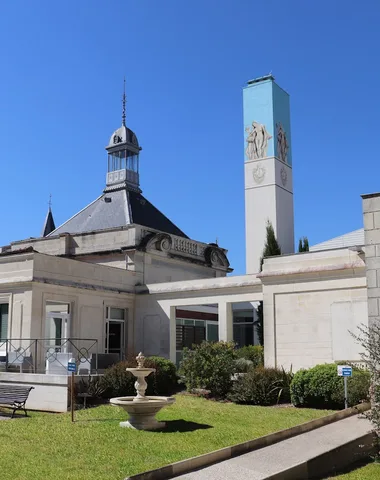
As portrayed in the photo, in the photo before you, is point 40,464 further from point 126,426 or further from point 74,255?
point 74,255

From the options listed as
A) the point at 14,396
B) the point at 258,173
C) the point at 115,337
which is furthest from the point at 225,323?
the point at 258,173

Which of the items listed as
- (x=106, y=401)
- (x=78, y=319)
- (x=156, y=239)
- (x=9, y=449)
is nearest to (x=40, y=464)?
(x=9, y=449)

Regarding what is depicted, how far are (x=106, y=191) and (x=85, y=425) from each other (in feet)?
76.5

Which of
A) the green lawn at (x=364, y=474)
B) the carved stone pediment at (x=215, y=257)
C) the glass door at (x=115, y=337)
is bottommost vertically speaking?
the green lawn at (x=364, y=474)

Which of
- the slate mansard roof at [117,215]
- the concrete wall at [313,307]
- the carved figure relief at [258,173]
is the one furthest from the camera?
the carved figure relief at [258,173]

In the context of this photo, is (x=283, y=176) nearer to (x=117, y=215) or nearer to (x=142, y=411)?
(x=117, y=215)

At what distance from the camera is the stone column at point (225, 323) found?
2442 cm

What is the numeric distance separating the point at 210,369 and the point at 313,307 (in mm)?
4158

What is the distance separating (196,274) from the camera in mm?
32062

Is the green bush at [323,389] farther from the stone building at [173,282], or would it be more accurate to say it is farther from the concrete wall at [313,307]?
the stone building at [173,282]

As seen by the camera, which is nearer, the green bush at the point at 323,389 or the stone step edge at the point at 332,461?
the stone step edge at the point at 332,461

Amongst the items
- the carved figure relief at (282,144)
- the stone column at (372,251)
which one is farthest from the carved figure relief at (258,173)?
the stone column at (372,251)

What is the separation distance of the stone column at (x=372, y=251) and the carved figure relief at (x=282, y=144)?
26.0m

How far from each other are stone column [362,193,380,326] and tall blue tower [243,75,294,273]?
23245 mm
